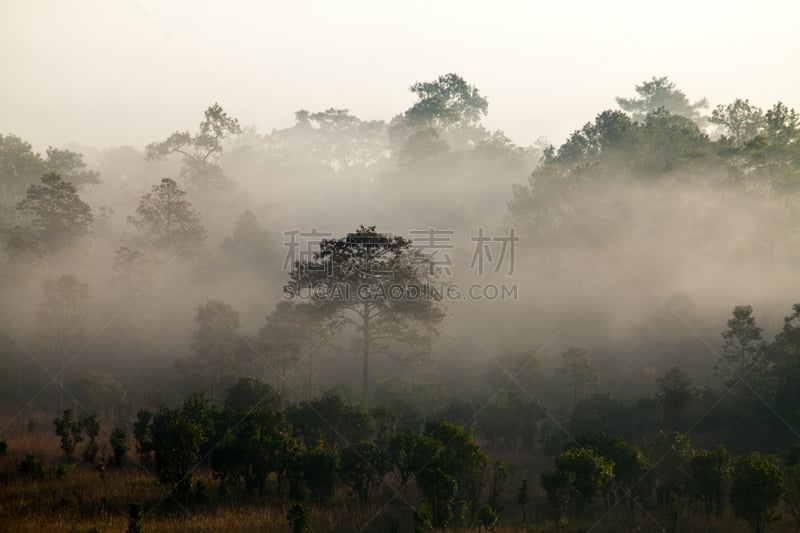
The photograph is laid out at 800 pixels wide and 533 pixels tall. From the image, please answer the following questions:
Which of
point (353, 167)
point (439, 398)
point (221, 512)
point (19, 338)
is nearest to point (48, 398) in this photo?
point (19, 338)

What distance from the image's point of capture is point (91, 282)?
199 ft

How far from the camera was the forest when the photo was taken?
20.2m

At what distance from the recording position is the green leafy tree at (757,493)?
720 inches

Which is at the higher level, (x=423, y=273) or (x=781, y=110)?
(x=781, y=110)

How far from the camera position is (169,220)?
55344mm

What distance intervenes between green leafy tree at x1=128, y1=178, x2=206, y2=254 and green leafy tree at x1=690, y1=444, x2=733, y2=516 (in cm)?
4674

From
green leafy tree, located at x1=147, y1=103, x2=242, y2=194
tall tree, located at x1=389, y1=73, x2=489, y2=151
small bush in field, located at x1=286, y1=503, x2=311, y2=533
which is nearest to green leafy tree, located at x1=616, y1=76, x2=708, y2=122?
tall tree, located at x1=389, y1=73, x2=489, y2=151

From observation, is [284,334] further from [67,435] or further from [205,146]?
[205,146]

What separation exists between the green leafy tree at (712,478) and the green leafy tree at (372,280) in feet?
59.3

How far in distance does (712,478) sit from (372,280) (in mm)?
20932

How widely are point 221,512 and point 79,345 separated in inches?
1643

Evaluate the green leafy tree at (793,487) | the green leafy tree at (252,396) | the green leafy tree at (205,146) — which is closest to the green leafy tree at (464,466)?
the green leafy tree at (793,487)

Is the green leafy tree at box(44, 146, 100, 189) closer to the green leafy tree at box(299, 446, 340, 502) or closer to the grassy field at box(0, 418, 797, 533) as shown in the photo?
the grassy field at box(0, 418, 797, 533)

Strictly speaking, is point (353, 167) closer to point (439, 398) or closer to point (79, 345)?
point (79, 345)
